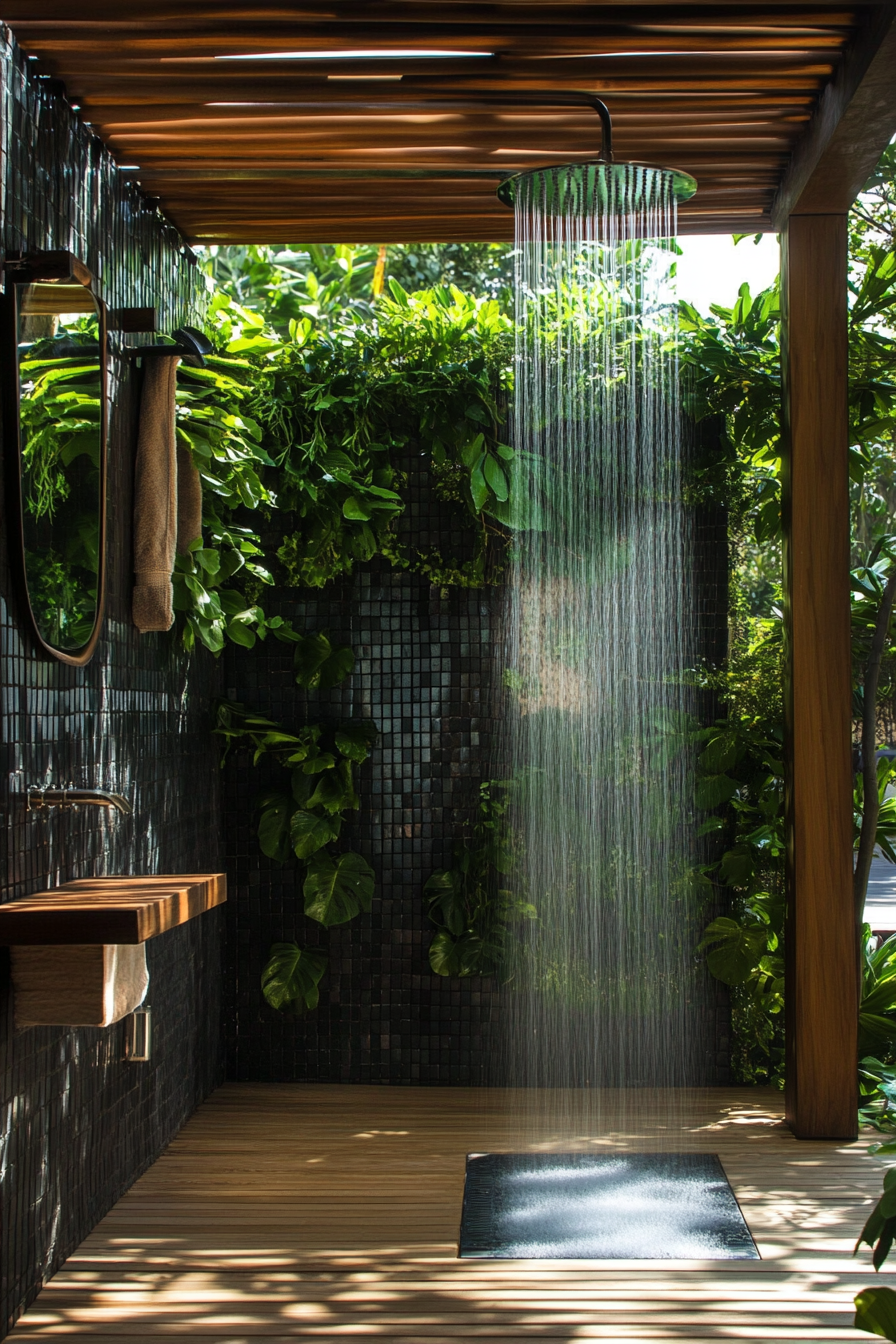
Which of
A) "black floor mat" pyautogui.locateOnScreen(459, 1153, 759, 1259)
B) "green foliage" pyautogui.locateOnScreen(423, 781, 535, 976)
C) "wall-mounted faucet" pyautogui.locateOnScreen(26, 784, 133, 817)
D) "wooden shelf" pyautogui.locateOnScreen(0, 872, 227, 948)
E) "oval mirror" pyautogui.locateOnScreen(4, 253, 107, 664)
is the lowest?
"black floor mat" pyautogui.locateOnScreen(459, 1153, 759, 1259)

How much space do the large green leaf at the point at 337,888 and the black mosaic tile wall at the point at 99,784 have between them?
13.1 inches

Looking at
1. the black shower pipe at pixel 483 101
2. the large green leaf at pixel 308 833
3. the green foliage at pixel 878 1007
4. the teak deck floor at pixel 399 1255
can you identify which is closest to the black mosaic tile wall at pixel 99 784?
the teak deck floor at pixel 399 1255

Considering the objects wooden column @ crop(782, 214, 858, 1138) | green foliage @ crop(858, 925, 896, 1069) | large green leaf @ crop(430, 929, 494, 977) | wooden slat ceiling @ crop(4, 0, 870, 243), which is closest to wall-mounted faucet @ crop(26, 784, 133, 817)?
wooden slat ceiling @ crop(4, 0, 870, 243)

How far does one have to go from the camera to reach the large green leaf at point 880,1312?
1494 mm

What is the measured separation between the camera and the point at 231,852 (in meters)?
4.11

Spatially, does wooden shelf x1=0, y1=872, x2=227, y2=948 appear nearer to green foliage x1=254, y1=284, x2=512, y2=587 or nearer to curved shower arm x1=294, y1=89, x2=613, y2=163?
green foliage x1=254, y1=284, x2=512, y2=587

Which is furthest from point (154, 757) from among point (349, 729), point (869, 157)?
point (869, 157)

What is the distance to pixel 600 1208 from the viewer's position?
3.00 meters

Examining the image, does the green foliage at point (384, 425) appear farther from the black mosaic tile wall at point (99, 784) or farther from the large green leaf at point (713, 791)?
the large green leaf at point (713, 791)

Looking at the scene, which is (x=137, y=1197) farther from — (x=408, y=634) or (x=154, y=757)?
(x=408, y=634)

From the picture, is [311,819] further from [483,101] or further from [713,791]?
[483,101]

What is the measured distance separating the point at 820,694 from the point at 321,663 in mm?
1517

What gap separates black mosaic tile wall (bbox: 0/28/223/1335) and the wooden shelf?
4.8 inches

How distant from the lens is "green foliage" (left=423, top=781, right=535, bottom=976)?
397 centimetres
